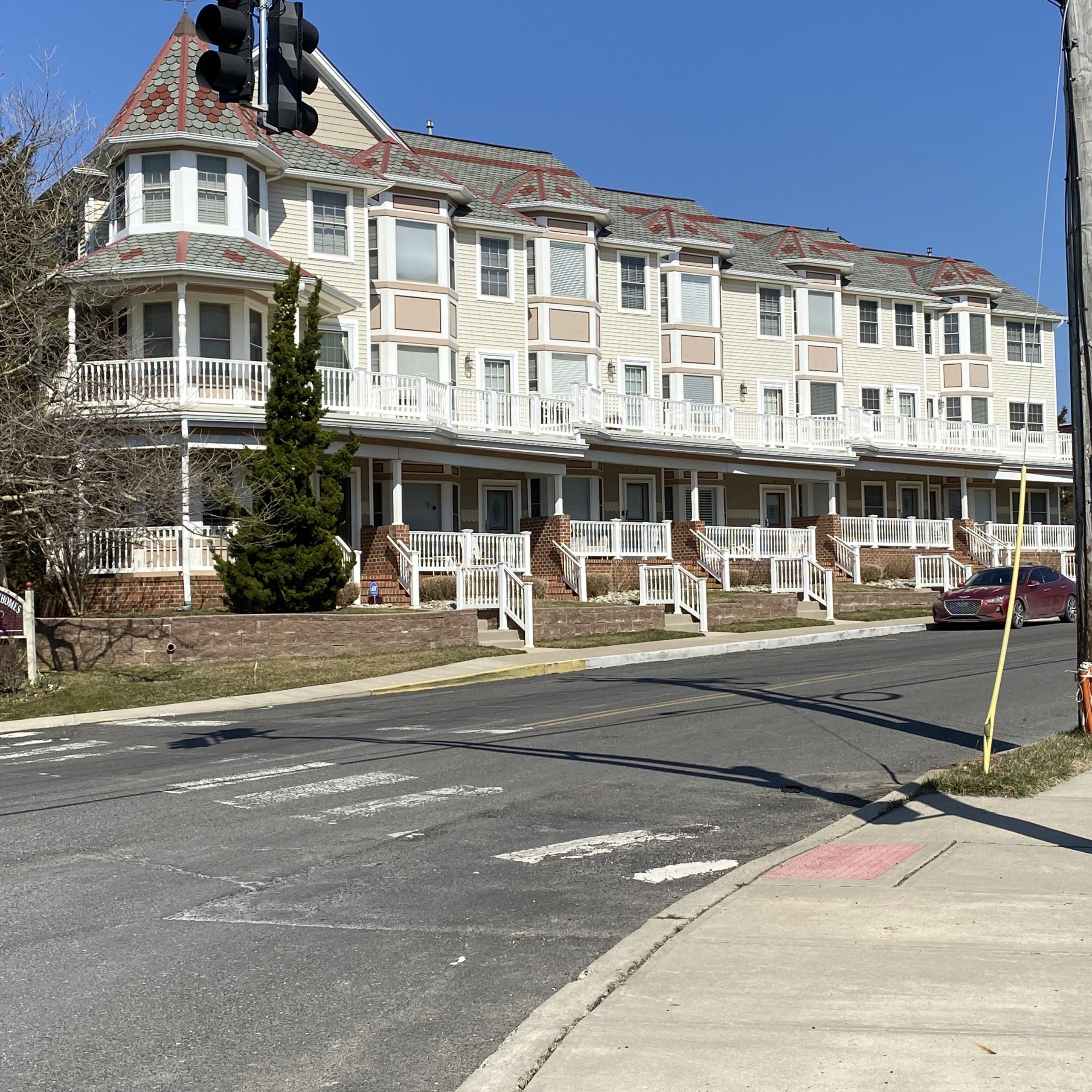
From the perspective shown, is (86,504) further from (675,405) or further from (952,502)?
(952,502)

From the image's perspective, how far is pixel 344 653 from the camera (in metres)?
24.4

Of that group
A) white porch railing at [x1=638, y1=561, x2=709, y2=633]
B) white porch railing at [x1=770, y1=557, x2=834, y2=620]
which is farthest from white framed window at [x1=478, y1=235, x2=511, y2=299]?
white porch railing at [x1=770, y1=557, x2=834, y2=620]

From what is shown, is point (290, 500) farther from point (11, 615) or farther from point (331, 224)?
point (331, 224)

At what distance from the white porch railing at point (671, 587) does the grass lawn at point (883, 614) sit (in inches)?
161

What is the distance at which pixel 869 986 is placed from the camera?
19.0 feet

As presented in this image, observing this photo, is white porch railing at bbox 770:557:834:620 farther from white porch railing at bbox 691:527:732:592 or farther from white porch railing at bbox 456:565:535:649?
white porch railing at bbox 456:565:535:649

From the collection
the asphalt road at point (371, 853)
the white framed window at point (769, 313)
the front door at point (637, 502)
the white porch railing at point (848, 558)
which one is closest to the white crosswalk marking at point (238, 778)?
the asphalt road at point (371, 853)

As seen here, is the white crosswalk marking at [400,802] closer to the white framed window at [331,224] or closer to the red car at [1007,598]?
the red car at [1007,598]

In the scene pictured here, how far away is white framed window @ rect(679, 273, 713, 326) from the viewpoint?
4366 centimetres

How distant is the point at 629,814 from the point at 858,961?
4209mm

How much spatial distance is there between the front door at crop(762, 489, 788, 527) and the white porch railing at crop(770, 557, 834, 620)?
992 centimetres

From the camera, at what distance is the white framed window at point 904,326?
50.9 metres

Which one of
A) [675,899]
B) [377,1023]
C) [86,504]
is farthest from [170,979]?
[86,504]

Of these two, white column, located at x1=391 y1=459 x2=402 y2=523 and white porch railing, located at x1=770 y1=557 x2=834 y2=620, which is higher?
white column, located at x1=391 y1=459 x2=402 y2=523
